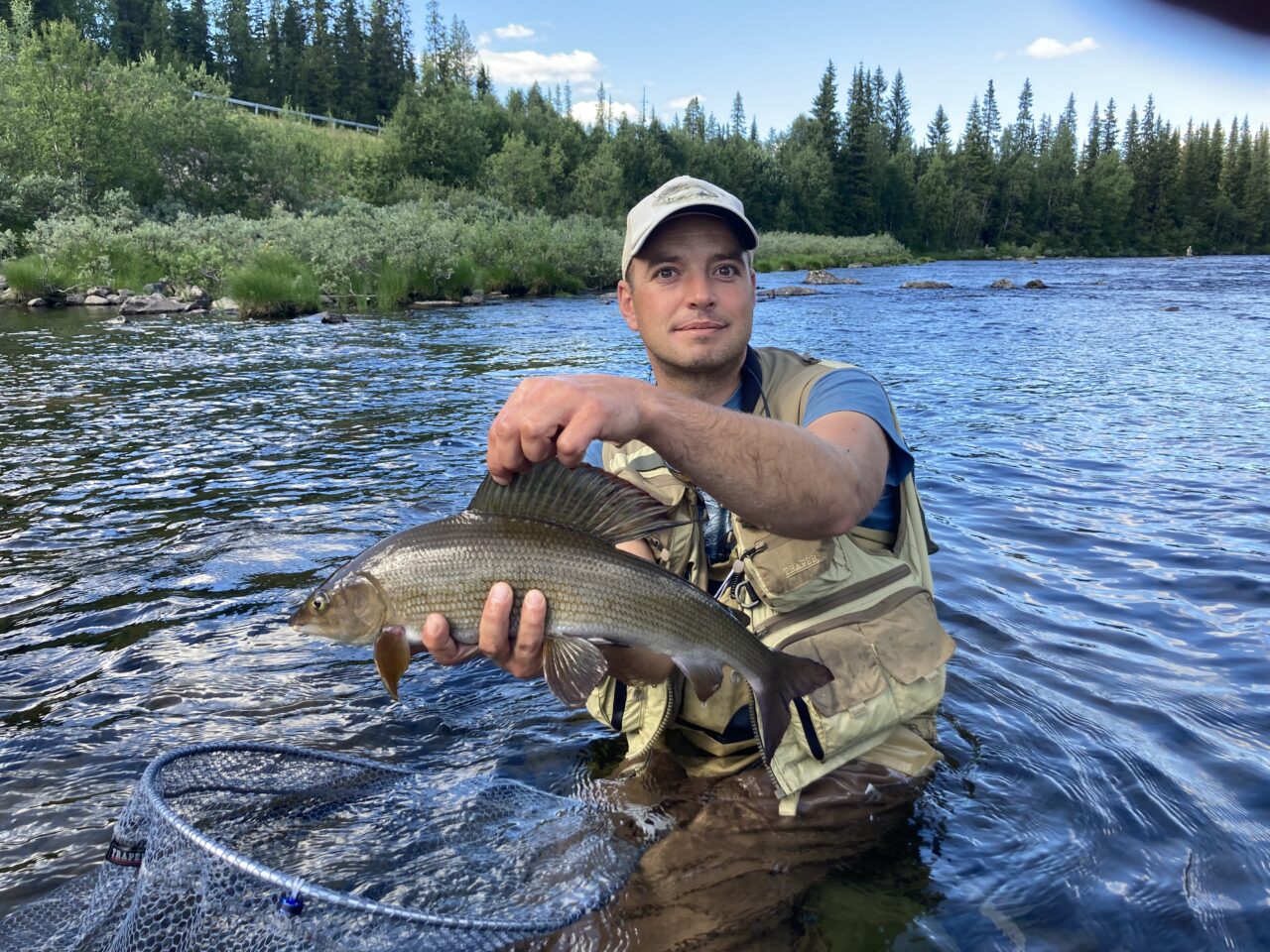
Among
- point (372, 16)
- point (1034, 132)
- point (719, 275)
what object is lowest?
point (719, 275)

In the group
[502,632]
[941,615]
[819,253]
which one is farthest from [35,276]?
[819,253]

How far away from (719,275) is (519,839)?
2.46 meters

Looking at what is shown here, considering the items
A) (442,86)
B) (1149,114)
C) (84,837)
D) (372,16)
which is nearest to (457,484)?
(84,837)

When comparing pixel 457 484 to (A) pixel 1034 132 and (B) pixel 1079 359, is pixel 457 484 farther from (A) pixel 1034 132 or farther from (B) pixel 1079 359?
(A) pixel 1034 132

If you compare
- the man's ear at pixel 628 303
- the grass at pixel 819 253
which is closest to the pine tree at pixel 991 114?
the grass at pixel 819 253

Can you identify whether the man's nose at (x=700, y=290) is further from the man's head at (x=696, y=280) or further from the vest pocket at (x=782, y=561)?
the vest pocket at (x=782, y=561)

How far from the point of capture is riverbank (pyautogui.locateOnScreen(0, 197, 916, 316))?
26.1m

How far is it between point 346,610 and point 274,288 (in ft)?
78.1

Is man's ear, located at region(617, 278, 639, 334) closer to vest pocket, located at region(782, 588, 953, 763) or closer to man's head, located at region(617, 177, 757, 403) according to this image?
man's head, located at region(617, 177, 757, 403)

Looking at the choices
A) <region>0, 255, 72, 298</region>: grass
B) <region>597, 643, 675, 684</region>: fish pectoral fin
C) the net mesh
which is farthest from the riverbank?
<region>597, 643, 675, 684</region>: fish pectoral fin

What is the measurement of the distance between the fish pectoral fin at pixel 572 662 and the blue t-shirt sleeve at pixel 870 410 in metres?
1.11

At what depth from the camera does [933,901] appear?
10.6ft

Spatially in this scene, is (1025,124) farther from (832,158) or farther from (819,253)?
(819,253)

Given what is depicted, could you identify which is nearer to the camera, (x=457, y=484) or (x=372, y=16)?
(x=457, y=484)
